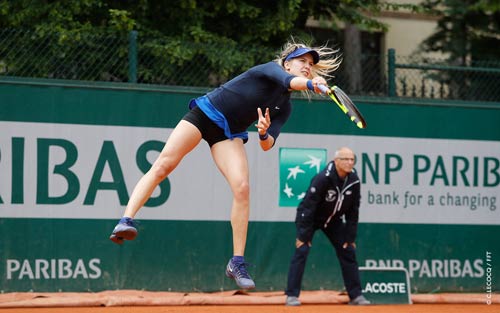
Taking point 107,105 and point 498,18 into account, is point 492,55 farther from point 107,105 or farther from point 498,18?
point 107,105

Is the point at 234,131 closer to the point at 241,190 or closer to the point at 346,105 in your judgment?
the point at 241,190

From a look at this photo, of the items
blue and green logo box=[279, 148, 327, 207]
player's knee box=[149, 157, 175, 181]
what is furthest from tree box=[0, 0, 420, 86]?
player's knee box=[149, 157, 175, 181]

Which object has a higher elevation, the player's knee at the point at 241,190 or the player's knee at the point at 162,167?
the player's knee at the point at 162,167

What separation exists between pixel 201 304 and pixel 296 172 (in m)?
1.93

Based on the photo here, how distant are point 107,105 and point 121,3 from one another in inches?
101

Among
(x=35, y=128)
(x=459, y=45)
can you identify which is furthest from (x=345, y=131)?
(x=459, y=45)

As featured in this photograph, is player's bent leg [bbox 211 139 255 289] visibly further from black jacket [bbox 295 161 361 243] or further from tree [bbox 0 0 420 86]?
tree [bbox 0 0 420 86]

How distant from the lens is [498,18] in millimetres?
18531

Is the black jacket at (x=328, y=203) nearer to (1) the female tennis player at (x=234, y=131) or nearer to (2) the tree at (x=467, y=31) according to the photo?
(1) the female tennis player at (x=234, y=131)

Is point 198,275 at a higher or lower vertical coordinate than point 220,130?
lower

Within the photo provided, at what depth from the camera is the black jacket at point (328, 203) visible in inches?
416

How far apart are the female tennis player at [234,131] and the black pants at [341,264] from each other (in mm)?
3103

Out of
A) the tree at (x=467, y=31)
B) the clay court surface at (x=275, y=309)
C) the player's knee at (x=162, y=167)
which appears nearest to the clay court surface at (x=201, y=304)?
the clay court surface at (x=275, y=309)

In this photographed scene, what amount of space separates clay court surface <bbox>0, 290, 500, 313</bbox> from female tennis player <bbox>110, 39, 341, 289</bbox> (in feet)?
8.89
